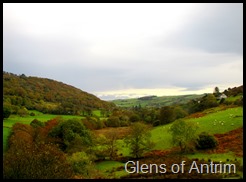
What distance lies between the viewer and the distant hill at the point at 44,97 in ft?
275

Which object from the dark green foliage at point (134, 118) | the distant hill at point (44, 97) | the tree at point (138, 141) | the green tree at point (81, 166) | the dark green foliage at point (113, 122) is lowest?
the green tree at point (81, 166)

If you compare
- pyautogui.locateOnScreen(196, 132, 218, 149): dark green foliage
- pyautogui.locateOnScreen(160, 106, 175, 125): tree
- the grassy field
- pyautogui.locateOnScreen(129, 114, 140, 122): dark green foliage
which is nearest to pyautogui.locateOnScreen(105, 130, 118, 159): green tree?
the grassy field

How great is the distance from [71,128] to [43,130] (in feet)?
28.4

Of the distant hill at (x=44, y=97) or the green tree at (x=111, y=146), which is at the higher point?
the distant hill at (x=44, y=97)

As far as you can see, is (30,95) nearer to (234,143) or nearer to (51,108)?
(51,108)

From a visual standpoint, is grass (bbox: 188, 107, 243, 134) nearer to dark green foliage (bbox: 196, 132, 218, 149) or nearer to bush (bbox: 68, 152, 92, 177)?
dark green foliage (bbox: 196, 132, 218, 149)

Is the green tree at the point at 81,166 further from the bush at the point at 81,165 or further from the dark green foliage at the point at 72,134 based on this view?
the dark green foliage at the point at 72,134

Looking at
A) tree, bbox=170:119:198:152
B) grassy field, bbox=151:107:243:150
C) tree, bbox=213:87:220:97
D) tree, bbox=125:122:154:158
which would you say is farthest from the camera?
tree, bbox=213:87:220:97

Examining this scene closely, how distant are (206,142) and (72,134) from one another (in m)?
19.4

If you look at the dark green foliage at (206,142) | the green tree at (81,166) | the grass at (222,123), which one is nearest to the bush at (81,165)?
the green tree at (81,166)

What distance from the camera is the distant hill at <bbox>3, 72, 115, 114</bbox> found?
275 feet

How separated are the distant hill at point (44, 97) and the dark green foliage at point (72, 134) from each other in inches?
1082

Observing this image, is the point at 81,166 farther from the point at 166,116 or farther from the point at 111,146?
the point at 166,116

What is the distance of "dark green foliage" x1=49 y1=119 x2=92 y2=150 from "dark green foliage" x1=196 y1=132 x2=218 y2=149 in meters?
15.5
